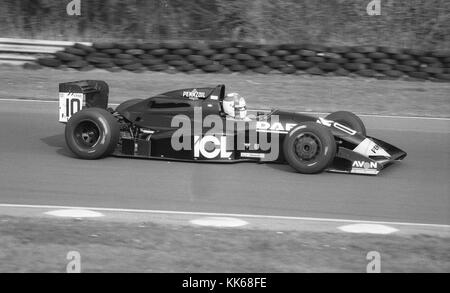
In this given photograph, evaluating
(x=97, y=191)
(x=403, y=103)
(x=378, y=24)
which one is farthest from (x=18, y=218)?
(x=378, y=24)

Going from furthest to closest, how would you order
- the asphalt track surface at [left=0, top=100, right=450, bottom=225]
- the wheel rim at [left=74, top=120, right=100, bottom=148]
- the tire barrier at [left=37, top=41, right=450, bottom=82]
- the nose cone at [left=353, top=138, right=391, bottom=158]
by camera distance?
the tire barrier at [left=37, top=41, right=450, bottom=82] → the wheel rim at [left=74, top=120, right=100, bottom=148] → the nose cone at [left=353, top=138, right=391, bottom=158] → the asphalt track surface at [left=0, top=100, right=450, bottom=225]

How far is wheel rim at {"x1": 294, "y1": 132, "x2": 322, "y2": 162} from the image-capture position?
331 inches

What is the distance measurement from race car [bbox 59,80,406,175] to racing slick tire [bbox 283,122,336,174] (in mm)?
12

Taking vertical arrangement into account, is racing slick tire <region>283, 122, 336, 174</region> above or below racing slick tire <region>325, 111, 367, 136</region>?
below

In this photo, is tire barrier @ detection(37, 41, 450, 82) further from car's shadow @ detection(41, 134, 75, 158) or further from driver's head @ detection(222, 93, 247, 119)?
driver's head @ detection(222, 93, 247, 119)

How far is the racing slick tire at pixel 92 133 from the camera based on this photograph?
882 cm

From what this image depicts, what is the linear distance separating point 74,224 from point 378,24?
1339 centimetres

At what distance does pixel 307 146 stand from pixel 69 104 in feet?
10.8

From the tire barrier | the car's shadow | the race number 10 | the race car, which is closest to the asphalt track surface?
the car's shadow

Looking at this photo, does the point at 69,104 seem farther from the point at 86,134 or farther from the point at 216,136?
the point at 216,136

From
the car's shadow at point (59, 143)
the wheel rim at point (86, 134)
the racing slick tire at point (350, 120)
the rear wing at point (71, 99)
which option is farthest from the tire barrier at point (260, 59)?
the wheel rim at point (86, 134)

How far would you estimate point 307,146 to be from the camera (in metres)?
8.46

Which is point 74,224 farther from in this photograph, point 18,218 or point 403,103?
point 403,103

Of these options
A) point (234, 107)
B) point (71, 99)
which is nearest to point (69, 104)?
point (71, 99)
